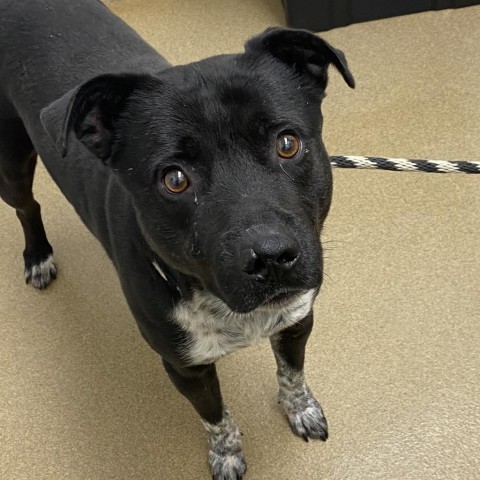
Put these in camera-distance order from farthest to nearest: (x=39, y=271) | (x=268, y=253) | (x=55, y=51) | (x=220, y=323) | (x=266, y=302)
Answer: (x=39, y=271) < (x=55, y=51) < (x=220, y=323) < (x=266, y=302) < (x=268, y=253)

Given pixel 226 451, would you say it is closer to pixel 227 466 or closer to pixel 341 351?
pixel 227 466

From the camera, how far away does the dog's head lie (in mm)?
1233

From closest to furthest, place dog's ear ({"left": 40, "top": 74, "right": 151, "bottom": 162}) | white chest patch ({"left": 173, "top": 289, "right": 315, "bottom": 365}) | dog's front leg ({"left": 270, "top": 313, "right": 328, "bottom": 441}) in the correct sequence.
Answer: dog's ear ({"left": 40, "top": 74, "right": 151, "bottom": 162}) → white chest patch ({"left": 173, "top": 289, "right": 315, "bottom": 365}) → dog's front leg ({"left": 270, "top": 313, "right": 328, "bottom": 441})

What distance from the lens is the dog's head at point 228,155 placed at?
4.05ft

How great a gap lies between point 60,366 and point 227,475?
25.7 inches

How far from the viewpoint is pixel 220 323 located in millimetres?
1548

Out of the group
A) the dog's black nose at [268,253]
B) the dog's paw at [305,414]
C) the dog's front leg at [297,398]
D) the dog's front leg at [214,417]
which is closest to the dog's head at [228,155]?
the dog's black nose at [268,253]

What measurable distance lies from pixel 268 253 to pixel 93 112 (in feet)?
1.55

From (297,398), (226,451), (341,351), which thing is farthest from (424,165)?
(226,451)

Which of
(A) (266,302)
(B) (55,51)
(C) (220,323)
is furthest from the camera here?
(B) (55,51)

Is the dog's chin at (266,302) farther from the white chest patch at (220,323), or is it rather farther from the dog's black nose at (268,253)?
the white chest patch at (220,323)

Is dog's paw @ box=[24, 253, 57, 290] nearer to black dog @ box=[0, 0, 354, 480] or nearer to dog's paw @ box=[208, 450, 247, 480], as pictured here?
black dog @ box=[0, 0, 354, 480]

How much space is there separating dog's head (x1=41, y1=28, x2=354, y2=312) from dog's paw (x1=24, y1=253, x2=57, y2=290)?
42.7 inches

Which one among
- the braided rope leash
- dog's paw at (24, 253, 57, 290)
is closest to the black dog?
the braided rope leash
